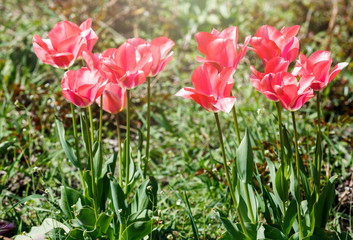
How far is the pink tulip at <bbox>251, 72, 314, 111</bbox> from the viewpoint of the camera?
3.36 feet

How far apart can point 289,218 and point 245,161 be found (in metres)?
0.26

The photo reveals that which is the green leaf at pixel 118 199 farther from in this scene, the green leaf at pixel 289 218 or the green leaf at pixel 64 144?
the green leaf at pixel 289 218

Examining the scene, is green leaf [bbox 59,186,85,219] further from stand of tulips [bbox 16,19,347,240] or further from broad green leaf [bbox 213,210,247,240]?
broad green leaf [bbox 213,210,247,240]

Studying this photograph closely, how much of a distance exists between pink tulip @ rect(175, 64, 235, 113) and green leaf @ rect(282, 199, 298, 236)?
399 mm

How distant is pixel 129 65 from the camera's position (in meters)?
1.16

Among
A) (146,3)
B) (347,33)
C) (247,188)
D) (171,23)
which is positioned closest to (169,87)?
(171,23)

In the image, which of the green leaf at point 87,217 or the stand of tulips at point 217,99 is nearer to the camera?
the stand of tulips at point 217,99

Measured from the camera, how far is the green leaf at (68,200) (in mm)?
1355

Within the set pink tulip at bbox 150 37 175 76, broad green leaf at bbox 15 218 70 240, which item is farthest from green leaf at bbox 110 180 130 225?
pink tulip at bbox 150 37 175 76

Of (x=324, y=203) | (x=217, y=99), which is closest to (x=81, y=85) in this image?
(x=217, y=99)

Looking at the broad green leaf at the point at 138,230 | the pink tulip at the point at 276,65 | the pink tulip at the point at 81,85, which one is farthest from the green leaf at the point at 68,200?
the pink tulip at the point at 276,65

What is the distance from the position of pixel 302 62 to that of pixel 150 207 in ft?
2.33

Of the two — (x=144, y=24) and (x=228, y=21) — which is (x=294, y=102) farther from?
(x=144, y=24)

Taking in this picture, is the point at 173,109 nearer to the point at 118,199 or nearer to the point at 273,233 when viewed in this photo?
the point at 118,199
